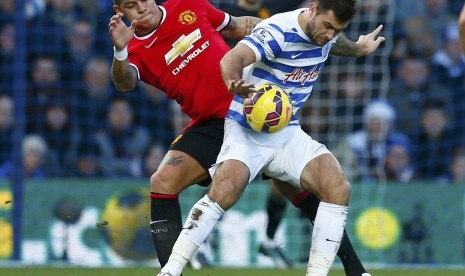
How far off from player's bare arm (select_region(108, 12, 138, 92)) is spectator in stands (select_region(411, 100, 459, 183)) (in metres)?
6.35

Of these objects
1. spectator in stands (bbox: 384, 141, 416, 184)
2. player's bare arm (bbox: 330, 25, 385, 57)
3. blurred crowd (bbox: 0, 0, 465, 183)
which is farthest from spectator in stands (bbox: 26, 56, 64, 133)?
player's bare arm (bbox: 330, 25, 385, 57)

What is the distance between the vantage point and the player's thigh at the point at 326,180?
21.2 feet

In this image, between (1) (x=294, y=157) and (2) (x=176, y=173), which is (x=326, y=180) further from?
(2) (x=176, y=173)

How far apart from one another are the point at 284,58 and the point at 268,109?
1.16 ft

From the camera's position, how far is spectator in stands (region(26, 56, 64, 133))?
12445 mm

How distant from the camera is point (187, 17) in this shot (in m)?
7.30

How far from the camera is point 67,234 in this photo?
11211 mm

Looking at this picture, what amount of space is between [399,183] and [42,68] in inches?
164

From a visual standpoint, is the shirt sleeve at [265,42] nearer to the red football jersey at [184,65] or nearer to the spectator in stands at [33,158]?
the red football jersey at [184,65]

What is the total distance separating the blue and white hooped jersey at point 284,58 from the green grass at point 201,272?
2.42 metres

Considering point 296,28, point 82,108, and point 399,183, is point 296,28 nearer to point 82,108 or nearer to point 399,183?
point 399,183

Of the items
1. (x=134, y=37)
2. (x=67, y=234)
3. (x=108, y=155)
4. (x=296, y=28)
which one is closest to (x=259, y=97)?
(x=296, y=28)

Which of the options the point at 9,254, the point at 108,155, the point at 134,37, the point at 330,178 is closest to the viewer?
the point at 330,178

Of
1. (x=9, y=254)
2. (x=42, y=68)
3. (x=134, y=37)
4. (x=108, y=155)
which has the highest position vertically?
(x=134, y=37)
